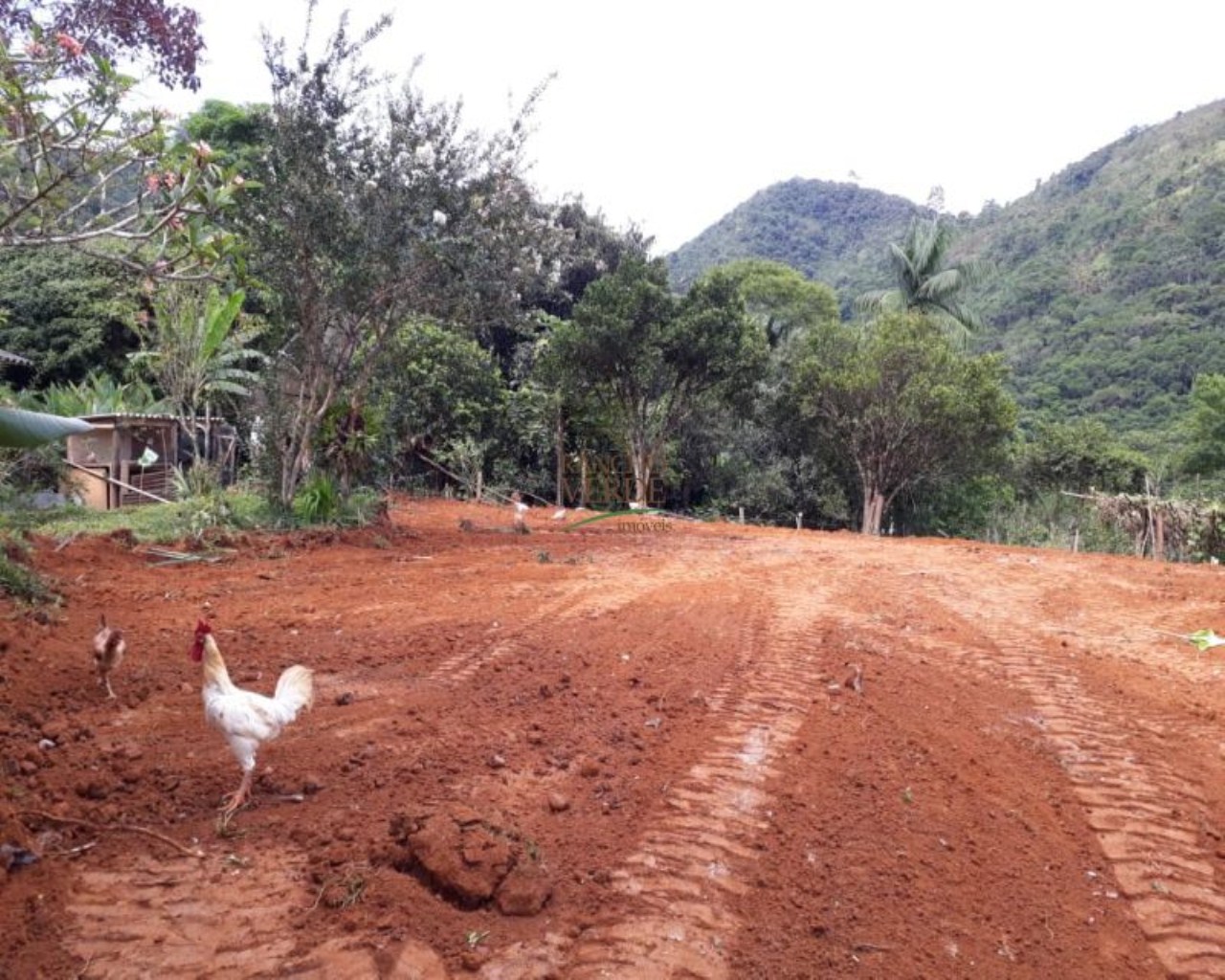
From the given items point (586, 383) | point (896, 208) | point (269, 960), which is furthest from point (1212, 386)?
point (896, 208)

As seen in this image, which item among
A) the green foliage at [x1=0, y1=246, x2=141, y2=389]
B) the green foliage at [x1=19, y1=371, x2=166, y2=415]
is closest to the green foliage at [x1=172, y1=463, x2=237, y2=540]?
the green foliage at [x1=19, y1=371, x2=166, y2=415]

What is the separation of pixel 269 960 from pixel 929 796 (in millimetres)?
2447

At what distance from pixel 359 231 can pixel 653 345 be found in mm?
8716

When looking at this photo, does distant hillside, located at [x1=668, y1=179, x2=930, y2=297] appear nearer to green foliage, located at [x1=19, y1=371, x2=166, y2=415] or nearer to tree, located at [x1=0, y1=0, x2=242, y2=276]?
green foliage, located at [x1=19, y1=371, x2=166, y2=415]

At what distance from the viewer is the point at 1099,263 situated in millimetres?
40750

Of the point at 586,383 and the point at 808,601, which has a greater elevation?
the point at 586,383

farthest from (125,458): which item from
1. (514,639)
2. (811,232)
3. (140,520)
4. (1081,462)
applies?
(811,232)

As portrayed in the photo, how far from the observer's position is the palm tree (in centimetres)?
2564

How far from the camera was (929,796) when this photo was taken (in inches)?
128

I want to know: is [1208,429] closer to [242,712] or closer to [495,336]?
[495,336]

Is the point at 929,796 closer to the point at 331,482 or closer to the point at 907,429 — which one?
the point at 331,482

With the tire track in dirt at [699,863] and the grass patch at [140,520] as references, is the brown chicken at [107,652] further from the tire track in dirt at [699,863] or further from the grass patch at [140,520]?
the grass patch at [140,520]

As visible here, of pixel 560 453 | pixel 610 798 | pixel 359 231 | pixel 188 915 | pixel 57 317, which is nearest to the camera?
pixel 188 915

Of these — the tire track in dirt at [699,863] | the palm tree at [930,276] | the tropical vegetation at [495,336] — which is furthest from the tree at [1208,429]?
the tire track in dirt at [699,863]
